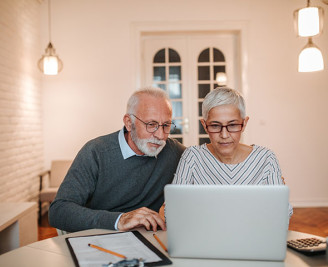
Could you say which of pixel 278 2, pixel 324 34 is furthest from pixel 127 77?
pixel 324 34

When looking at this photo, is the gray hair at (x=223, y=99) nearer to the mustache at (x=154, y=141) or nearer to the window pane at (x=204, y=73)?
the mustache at (x=154, y=141)

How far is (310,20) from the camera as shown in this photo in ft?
9.73

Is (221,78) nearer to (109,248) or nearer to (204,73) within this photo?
(204,73)

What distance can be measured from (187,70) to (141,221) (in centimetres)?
392

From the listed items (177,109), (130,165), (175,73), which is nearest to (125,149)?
(130,165)

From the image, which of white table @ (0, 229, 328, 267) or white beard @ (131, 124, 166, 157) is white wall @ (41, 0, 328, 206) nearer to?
white beard @ (131, 124, 166, 157)

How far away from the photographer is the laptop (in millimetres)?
938

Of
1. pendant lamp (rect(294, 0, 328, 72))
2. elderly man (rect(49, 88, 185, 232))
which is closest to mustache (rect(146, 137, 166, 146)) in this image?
elderly man (rect(49, 88, 185, 232))

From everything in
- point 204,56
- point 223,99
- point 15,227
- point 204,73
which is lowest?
point 15,227

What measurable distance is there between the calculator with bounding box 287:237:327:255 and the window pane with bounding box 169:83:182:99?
397 cm

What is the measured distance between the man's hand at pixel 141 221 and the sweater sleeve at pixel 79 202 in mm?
53

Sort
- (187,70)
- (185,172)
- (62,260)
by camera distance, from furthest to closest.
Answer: (187,70), (185,172), (62,260)

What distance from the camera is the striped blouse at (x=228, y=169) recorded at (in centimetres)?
163

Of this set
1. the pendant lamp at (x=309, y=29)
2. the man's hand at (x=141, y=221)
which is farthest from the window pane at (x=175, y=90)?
the man's hand at (x=141, y=221)
